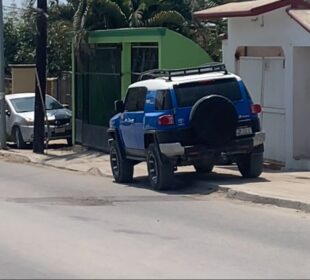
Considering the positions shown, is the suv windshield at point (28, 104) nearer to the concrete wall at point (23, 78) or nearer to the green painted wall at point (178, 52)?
the concrete wall at point (23, 78)

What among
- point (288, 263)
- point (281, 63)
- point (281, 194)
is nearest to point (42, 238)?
point (288, 263)

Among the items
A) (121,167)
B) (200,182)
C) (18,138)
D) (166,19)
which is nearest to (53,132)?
(18,138)

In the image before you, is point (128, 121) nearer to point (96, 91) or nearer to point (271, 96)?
point (271, 96)

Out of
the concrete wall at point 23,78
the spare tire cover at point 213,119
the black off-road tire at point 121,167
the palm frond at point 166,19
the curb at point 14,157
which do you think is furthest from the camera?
the concrete wall at point 23,78

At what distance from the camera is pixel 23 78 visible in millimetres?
37500

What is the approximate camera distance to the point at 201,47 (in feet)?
83.9

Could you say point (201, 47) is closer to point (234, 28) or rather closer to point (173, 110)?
point (234, 28)

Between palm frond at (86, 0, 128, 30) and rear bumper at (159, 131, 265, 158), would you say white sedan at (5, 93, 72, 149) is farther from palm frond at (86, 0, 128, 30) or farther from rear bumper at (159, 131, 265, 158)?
rear bumper at (159, 131, 265, 158)

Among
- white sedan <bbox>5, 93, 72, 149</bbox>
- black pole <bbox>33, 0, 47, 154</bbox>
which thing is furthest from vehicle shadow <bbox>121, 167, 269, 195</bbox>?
white sedan <bbox>5, 93, 72, 149</bbox>

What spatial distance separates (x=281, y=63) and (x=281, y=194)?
217 inches

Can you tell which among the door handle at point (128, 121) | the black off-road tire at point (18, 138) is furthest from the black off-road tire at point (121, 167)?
the black off-road tire at point (18, 138)

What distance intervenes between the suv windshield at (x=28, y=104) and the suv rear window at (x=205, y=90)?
12774mm

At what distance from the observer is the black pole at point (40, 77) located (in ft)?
88.2

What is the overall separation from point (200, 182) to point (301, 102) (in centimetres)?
335
